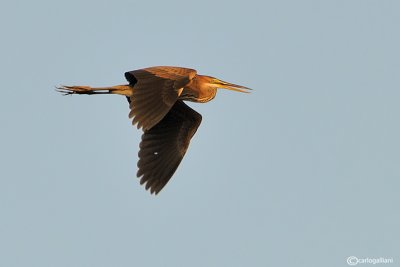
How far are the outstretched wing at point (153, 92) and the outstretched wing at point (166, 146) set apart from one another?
0.89 meters

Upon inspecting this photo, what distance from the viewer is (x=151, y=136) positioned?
13281 millimetres

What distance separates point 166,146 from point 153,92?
1.55m

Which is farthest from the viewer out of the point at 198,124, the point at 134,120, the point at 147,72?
the point at 198,124

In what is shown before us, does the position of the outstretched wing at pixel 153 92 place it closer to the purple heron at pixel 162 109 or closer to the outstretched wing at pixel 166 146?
the purple heron at pixel 162 109

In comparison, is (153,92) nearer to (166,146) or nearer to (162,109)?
(162,109)

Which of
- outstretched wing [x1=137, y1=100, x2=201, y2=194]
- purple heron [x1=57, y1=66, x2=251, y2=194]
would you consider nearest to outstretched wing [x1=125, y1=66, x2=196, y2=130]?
purple heron [x1=57, y1=66, x2=251, y2=194]

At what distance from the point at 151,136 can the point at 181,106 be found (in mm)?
707

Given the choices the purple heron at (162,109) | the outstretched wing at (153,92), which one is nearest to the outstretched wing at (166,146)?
the purple heron at (162,109)

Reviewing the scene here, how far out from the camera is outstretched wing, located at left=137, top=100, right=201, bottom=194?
12.8m

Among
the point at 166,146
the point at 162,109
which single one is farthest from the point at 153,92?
the point at 166,146

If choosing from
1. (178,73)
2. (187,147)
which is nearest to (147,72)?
(178,73)

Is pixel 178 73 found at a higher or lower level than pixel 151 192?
higher

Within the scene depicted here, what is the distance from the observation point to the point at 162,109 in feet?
37.6

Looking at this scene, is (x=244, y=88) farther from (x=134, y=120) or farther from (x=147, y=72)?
(x=134, y=120)
